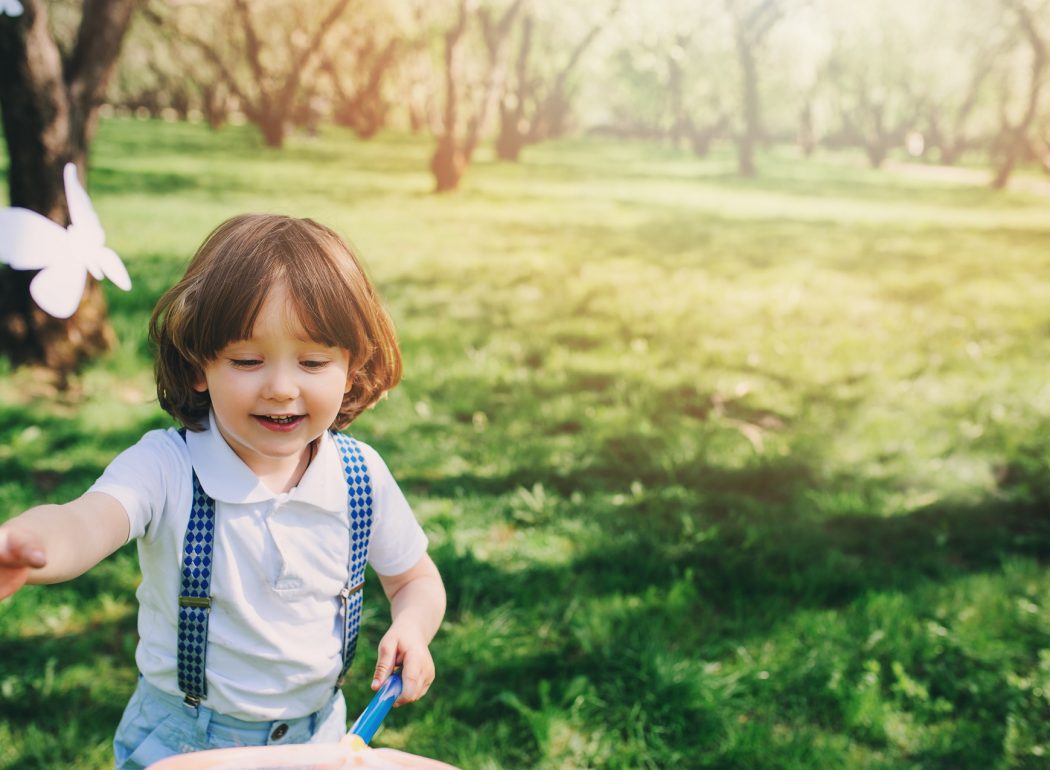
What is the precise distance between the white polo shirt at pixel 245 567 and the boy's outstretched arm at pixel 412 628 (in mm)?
123

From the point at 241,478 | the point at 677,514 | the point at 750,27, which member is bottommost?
the point at 677,514

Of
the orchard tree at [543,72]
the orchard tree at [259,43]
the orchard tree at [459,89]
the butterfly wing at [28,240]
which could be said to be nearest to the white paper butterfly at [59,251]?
the butterfly wing at [28,240]

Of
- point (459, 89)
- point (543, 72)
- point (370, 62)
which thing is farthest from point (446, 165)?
point (543, 72)

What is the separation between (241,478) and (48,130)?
3584mm

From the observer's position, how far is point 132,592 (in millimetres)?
2887

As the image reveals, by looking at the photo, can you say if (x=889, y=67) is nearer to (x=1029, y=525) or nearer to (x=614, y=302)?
(x=614, y=302)

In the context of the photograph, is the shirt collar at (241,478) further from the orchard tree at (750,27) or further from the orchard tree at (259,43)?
the orchard tree at (750,27)

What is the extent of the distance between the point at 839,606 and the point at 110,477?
2.47 meters

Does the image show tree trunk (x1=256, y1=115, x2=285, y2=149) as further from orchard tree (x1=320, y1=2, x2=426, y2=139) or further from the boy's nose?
the boy's nose

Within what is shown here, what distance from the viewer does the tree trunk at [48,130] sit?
159 inches

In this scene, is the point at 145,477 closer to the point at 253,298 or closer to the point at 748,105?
the point at 253,298

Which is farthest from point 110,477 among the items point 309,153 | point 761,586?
point 309,153

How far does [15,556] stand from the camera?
3.19 ft

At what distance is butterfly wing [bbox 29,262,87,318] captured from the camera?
1138 mm
